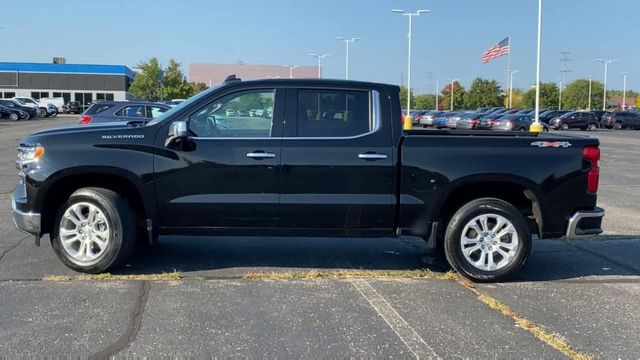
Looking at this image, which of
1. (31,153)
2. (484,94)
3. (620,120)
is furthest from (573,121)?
(484,94)

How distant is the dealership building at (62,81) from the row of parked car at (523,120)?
166 feet

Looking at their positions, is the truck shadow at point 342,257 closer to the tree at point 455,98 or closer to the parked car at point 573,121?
the parked car at point 573,121

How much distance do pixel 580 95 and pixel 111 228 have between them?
131 metres

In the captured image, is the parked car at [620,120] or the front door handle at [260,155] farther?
the parked car at [620,120]

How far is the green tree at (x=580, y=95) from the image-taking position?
403 ft

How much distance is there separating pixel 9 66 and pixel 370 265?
98657 mm

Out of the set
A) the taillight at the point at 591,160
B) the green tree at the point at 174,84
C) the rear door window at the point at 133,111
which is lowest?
the taillight at the point at 591,160

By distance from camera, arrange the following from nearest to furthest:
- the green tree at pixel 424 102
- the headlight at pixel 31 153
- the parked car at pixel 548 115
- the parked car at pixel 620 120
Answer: the headlight at pixel 31 153 < the parked car at pixel 548 115 < the parked car at pixel 620 120 < the green tree at pixel 424 102

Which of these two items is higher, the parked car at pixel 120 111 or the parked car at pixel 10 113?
the parked car at pixel 10 113

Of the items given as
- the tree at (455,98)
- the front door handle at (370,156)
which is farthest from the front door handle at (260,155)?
the tree at (455,98)

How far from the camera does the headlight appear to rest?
5781mm

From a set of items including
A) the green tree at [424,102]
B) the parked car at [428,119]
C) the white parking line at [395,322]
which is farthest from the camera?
the green tree at [424,102]

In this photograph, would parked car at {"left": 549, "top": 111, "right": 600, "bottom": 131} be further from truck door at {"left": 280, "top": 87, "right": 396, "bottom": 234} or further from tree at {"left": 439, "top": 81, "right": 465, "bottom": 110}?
tree at {"left": 439, "top": 81, "right": 465, "bottom": 110}

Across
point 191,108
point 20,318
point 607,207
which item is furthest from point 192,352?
point 607,207
